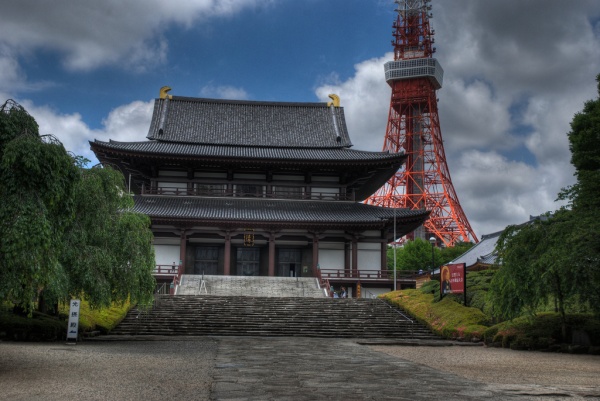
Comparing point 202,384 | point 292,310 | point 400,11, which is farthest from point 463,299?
point 400,11

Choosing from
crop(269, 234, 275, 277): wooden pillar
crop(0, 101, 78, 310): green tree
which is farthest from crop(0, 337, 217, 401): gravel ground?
crop(269, 234, 275, 277): wooden pillar

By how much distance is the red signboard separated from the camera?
25.5 meters

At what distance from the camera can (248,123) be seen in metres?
48.2

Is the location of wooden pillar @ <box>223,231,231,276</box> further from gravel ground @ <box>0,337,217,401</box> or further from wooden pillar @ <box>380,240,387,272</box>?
gravel ground @ <box>0,337,217,401</box>

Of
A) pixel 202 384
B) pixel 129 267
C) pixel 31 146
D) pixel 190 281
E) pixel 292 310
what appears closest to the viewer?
pixel 202 384

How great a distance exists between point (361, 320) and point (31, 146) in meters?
19.5

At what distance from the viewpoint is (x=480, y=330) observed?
898 inches

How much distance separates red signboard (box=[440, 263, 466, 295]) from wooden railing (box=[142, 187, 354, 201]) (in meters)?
16.5

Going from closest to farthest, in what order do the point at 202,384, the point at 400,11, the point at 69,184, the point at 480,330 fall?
the point at 202,384 → the point at 69,184 → the point at 480,330 → the point at 400,11

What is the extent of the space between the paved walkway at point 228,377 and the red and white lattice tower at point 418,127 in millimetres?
75677

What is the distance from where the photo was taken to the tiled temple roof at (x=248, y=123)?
150 ft

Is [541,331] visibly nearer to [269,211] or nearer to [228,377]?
[228,377]

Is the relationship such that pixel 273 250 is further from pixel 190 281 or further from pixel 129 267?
pixel 129 267

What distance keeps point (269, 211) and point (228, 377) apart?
94.9 ft
